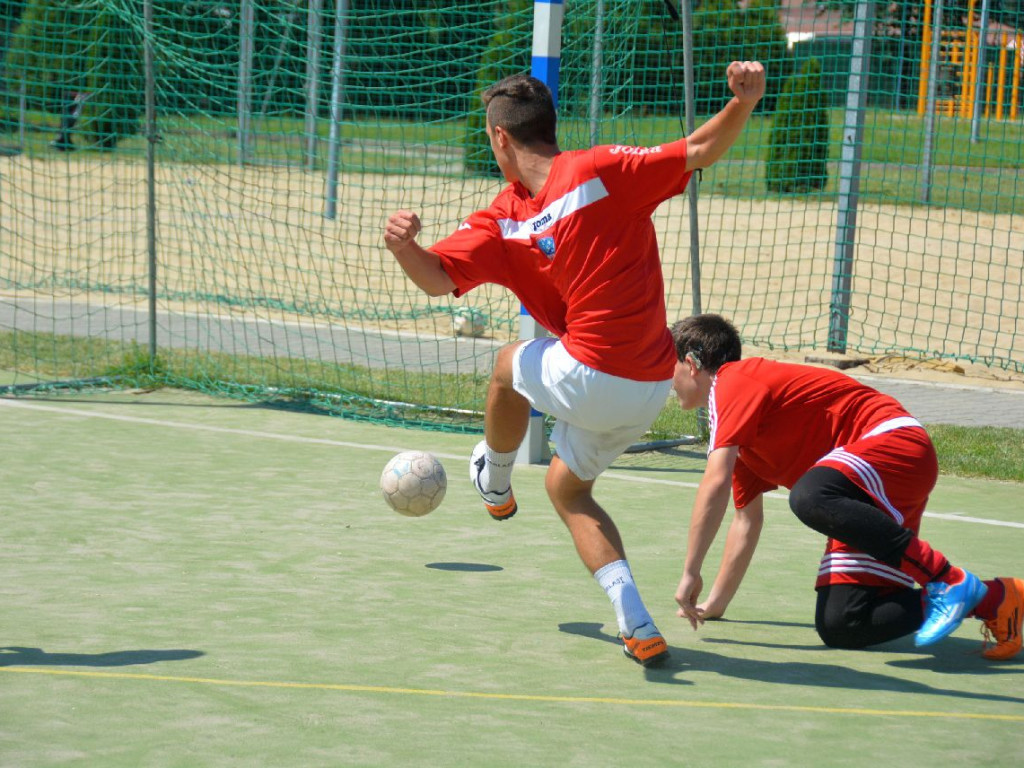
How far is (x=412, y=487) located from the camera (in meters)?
5.85

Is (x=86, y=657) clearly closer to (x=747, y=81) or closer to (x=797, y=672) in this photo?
(x=797, y=672)

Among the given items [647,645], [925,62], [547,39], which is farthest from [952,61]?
[647,645]

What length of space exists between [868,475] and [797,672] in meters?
0.69

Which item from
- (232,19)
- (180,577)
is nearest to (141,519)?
(180,577)

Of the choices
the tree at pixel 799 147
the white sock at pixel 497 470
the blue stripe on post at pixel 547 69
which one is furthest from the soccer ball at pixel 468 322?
the white sock at pixel 497 470

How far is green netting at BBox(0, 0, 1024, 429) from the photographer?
423 inches

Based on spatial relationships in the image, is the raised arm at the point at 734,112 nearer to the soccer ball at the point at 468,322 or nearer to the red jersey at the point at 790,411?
the red jersey at the point at 790,411

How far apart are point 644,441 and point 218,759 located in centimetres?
574

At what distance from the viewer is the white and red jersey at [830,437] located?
4.82 m

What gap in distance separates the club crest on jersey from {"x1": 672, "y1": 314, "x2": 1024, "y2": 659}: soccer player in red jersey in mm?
649

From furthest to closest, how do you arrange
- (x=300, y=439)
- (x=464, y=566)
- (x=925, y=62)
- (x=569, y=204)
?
(x=925, y=62), (x=300, y=439), (x=464, y=566), (x=569, y=204)

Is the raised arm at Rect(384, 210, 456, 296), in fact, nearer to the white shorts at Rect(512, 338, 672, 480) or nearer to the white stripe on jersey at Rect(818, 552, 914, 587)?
the white shorts at Rect(512, 338, 672, 480)

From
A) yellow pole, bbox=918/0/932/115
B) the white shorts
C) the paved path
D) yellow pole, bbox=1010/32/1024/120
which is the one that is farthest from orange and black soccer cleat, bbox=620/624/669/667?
yellow pole, bbox=1010/32/1024/120

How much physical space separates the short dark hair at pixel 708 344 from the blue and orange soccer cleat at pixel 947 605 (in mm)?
1014
